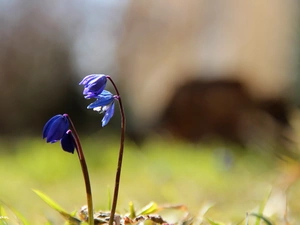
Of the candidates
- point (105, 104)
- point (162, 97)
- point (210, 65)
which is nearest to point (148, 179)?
point (105, 104)

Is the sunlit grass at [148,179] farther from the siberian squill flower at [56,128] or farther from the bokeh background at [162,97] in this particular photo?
the siberian squill flower at [56,128]

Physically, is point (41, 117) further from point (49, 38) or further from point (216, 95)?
point (216, 95)

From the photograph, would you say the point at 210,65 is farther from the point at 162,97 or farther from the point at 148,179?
the point at 148,179

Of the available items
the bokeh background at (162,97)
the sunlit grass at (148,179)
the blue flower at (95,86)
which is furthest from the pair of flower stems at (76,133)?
the bokeh background at (162,97)

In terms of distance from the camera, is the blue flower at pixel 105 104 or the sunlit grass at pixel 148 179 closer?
the blue flower at pixel 105 104

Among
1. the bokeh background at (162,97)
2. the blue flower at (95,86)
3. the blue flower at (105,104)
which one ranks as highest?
the blue flower at (95,86)

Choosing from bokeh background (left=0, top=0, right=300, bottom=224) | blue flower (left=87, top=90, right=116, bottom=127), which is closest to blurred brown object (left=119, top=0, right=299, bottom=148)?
bokeh background (left=0, top=0, right=300, bottom=224)
